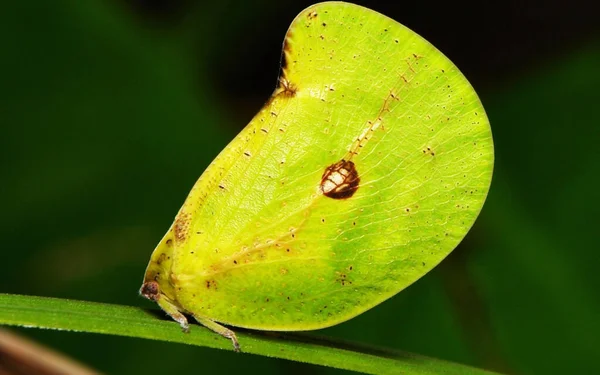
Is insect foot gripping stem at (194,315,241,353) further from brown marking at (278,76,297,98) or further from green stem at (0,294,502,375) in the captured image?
brown marking at (278,76,297,98)

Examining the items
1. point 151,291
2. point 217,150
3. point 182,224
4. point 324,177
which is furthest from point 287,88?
point 217,150

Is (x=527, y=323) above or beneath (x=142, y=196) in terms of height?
beneath

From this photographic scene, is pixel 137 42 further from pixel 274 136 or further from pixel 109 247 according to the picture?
pixel 274 136

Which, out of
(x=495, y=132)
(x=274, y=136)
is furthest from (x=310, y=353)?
(x=495, y=132)

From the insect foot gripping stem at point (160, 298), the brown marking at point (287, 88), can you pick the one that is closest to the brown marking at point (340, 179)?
the brown marking at point (287, 88)

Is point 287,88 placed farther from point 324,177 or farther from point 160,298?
point 160,298

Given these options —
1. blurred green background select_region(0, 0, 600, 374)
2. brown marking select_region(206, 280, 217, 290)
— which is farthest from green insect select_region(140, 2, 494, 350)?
blurred green background select_region(0, 0, 600, 374)
